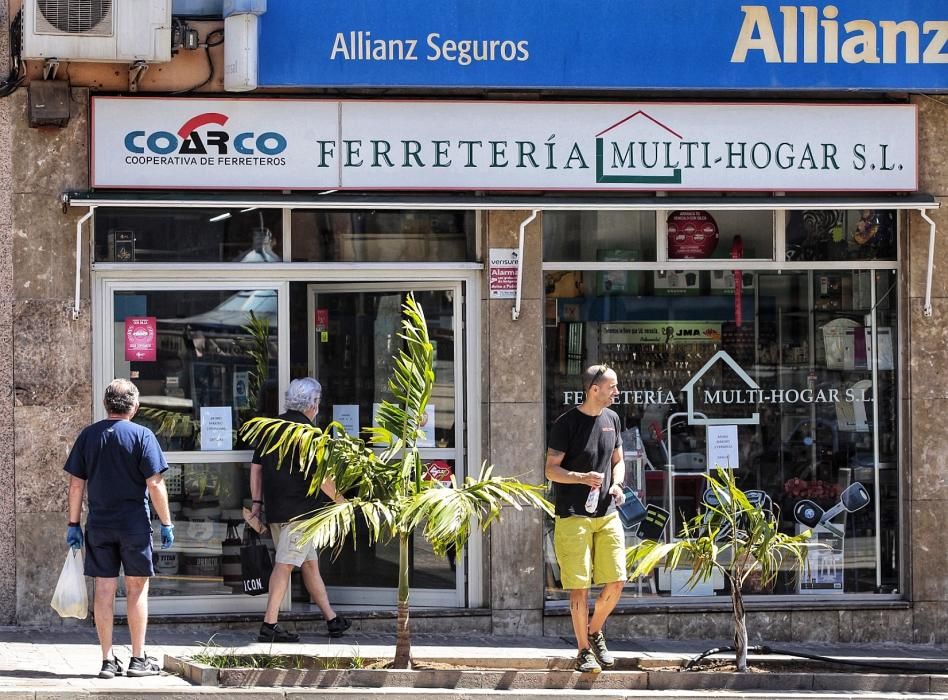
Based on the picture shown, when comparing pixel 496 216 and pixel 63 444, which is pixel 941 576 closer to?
pixel 496 216

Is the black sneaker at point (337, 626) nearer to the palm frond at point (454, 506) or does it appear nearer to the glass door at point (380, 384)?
the glass door at point (380, 384)

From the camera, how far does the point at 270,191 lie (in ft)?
32.0

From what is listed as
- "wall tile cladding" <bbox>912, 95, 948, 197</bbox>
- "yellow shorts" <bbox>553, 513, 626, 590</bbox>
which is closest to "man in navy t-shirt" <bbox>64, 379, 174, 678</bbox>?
"yellow shorts" <bbox>553, 513, 626, 590</bbox>

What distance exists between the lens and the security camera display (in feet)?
33.8

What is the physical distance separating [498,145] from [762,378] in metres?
2.64

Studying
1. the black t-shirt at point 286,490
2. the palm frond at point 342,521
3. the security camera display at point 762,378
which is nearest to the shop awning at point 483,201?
the security camera display at point 762,378

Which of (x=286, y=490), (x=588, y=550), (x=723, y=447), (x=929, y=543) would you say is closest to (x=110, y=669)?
(x=286, y=490)

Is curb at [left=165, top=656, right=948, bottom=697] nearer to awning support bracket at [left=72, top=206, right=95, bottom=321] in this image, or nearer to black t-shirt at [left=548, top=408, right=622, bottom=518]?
black t-shirt at [left=548, top=408, right=622, bottom=518]

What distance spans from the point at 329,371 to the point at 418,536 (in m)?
1.37

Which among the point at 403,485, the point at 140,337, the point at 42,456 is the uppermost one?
the point at 140,337

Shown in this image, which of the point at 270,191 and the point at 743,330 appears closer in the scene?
the point at 270,191

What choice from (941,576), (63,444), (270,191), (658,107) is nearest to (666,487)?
(941,576)

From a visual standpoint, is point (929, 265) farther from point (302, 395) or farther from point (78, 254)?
point (78, 254)

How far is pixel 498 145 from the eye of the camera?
9.78m
